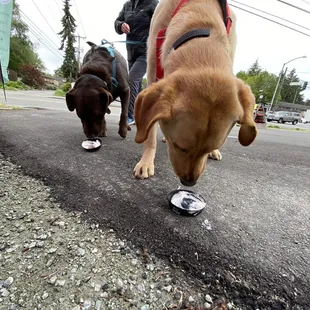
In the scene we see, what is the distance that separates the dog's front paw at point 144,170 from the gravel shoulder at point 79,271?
814mm

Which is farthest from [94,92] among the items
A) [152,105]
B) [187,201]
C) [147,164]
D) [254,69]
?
[254,69]

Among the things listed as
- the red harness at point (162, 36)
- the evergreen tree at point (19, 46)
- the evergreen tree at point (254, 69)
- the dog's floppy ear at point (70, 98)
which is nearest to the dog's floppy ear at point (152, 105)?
the red harness at point (162, 36)

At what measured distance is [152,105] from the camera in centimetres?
151

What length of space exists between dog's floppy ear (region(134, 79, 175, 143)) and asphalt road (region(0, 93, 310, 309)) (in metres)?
0.55

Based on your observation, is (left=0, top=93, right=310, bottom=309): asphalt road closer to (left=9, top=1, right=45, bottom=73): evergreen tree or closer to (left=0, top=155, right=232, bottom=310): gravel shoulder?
(left=0, top=155, right=232, bottom=310): gravel shoulder

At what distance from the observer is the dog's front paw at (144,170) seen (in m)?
2.10

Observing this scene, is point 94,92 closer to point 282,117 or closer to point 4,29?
point 4,29

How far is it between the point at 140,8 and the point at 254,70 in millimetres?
90594

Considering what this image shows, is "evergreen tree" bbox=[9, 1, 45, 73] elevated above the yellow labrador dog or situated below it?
above

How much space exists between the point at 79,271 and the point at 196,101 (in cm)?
114

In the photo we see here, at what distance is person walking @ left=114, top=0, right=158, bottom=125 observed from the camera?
3.92 meters

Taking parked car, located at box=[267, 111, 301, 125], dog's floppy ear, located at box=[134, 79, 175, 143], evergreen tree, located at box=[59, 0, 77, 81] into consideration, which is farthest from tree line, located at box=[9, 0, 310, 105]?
dog's floppy ear, located at box=[134, 79, 175, 143]

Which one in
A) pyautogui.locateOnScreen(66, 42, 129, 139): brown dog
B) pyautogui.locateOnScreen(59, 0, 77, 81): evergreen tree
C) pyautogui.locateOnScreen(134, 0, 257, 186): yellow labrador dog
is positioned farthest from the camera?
pyautogui.locateOnScreen(59, 0, 77, 81): evergreen tree

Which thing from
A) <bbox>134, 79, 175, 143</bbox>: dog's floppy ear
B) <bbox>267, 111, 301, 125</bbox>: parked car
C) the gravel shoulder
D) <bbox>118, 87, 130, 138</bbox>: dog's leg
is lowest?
<bbox>267, 111, 301, 125</bbox>: parked car
